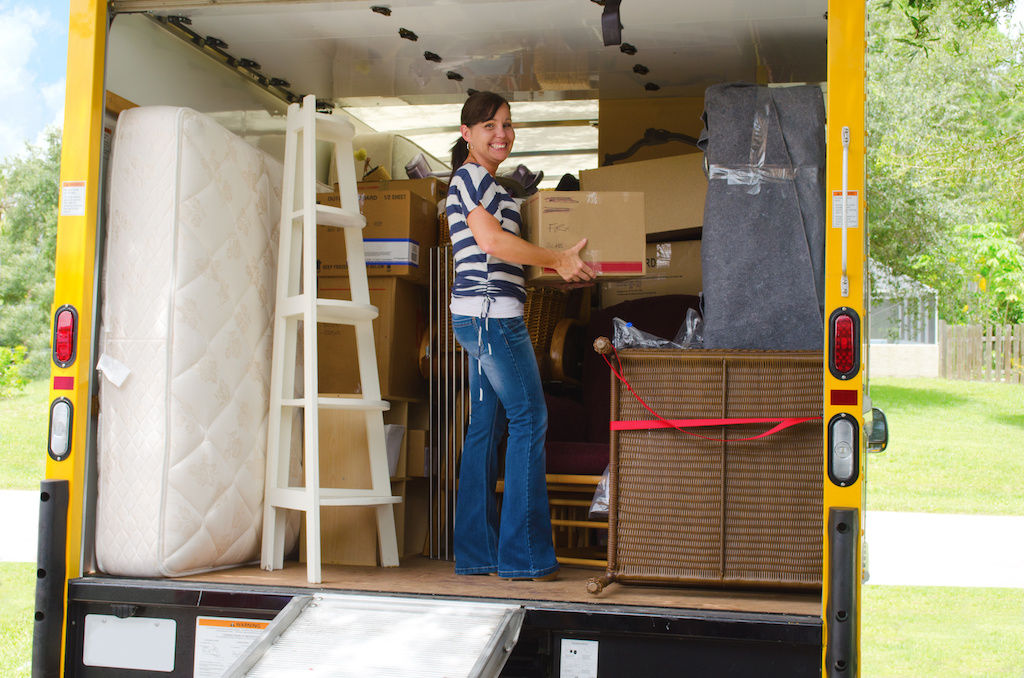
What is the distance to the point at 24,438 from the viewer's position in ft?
40.4

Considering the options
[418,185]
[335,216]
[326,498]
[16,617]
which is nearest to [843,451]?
[326,498]

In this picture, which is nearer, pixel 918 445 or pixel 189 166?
pixel 189 166

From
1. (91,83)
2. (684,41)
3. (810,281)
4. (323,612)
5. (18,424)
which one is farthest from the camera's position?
(18,424)

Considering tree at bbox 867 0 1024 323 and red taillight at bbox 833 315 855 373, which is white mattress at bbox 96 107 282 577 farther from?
tree at bbox 867 0 1024 323

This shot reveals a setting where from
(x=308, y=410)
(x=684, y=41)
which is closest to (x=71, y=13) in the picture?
(x=308, y=410)

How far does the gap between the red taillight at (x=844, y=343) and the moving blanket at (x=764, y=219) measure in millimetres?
622

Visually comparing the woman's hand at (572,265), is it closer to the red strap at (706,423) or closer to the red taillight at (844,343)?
the red strap at (706,423)

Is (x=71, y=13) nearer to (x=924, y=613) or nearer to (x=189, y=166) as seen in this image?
(x=189, y=166)

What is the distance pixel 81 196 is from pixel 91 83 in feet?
1.02

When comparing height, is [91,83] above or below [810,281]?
above

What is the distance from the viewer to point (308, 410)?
2980mm

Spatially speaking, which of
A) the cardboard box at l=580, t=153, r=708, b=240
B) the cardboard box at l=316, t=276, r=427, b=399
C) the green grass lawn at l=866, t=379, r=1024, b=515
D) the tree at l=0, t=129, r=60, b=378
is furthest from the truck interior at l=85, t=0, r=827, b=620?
the tree at l=0, t=129, r=60, b=378

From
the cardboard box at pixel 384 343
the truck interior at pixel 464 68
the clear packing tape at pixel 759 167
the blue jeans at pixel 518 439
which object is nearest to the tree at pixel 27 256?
the truck interior at pixel 464 68

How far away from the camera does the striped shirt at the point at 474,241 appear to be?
123 inches
